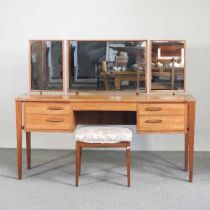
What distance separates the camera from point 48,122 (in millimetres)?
3205

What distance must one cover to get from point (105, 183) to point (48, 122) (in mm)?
653

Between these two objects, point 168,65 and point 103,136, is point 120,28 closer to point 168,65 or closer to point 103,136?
point 168,65

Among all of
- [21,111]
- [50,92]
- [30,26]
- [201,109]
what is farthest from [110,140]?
[30,26]

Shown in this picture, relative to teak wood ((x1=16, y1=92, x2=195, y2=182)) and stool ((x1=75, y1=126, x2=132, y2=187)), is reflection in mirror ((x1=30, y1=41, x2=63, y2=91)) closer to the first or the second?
teak wood ((x1=16, y1=92, x2=195, y2=182))

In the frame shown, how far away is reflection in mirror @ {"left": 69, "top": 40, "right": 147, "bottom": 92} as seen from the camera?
367cm

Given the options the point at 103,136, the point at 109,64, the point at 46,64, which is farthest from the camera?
the point at 46,64

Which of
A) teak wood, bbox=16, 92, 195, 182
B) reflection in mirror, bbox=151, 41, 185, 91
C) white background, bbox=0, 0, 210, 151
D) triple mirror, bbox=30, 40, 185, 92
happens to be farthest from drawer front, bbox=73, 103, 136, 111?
white background, bbox=0, 0, 210, 151

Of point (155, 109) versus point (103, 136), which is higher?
point (155, 109)

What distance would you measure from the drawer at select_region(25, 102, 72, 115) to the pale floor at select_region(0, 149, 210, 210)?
1.74ft

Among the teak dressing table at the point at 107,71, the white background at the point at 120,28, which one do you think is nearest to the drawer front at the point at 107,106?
the teak dressing table at the point at 107,71

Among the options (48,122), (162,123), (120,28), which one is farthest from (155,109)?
(120,28)

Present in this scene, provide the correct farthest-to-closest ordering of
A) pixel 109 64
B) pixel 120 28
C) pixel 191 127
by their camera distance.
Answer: pixel 120 28 → pixel 109 64 → pixel 191 127

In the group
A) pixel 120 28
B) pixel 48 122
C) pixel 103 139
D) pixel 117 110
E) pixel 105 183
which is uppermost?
pixel 120 28

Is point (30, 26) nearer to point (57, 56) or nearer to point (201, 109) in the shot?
point (57, 56)
